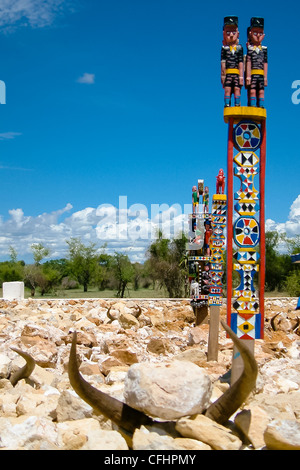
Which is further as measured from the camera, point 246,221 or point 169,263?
point 169,263

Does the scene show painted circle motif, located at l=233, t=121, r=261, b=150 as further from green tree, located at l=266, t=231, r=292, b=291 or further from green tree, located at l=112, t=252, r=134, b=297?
green tree, located at l=266, t=231, r=292, b=291

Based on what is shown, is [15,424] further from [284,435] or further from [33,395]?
[284,435]

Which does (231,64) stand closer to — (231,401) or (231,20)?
(231,20)

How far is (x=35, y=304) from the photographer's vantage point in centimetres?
1388

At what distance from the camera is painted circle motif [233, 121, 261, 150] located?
5.14m

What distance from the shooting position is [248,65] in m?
5.30

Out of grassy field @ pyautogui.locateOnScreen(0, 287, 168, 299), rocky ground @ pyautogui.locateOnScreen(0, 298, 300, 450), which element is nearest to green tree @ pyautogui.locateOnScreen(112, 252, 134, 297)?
grassy field @ pyautogui.locateOnScreen(0, 287, 168, 299)

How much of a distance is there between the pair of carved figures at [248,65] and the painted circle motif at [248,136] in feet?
0.78

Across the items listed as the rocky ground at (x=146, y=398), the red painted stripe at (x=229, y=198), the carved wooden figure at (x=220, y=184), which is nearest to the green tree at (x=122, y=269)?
the carved wooden figure at (x=220, y=184)

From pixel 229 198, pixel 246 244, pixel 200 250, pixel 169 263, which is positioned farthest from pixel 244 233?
pixel 169 263

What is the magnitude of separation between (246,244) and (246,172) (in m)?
0.72

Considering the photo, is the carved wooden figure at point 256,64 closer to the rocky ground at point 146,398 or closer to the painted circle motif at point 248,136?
the painted circle motif at point 248,136

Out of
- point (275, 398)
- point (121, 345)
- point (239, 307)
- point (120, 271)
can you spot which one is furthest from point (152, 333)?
point (120, 271)
